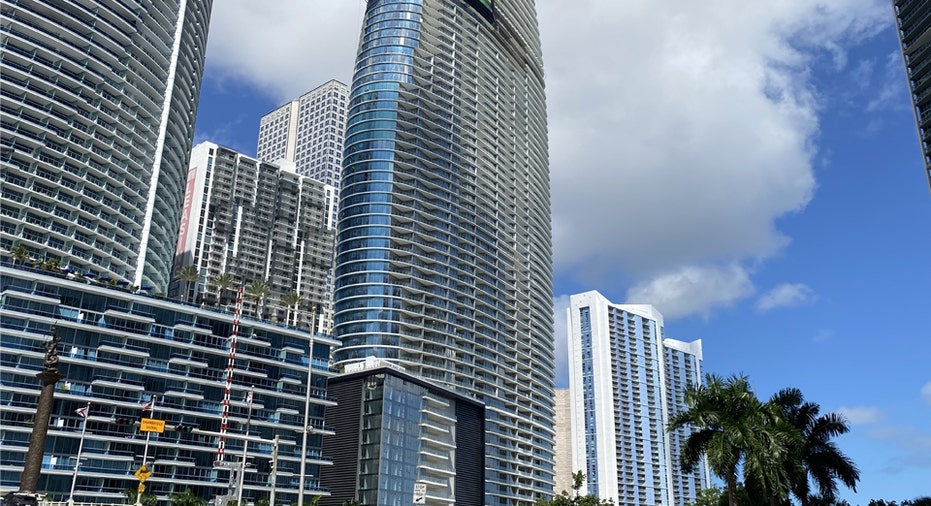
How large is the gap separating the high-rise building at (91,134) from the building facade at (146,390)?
853 inches

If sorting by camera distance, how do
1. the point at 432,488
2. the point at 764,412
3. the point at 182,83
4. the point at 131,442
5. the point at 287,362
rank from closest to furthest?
the point at 764,412 < the point at 131,442 < the point at 287,362 < the point at 432,488 < the point at 182,83

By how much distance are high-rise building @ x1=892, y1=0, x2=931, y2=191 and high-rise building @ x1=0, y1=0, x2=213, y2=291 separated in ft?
443

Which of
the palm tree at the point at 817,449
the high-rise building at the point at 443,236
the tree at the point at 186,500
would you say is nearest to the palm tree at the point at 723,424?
the palm tree at the point at 817,449

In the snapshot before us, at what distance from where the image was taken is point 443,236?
540ft

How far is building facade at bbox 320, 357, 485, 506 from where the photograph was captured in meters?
119

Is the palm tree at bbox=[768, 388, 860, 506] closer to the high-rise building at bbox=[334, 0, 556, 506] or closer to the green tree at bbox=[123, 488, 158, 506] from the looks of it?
the green tree at bbox=[123, 488, 158, 506]

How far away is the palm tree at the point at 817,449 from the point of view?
38406mm

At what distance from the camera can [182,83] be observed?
152500 mm

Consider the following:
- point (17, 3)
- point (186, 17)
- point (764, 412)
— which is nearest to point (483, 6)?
point (186, 17)

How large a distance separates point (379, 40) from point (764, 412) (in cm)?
15155

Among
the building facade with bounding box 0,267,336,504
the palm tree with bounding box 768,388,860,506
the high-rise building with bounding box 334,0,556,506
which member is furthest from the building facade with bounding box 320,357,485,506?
the palm tree with bounding box 768,388,860,506

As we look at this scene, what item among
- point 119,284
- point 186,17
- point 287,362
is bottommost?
point 287,362

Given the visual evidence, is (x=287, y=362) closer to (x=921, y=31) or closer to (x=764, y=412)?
(x=764, y=412)

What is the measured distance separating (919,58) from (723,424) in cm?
12947
